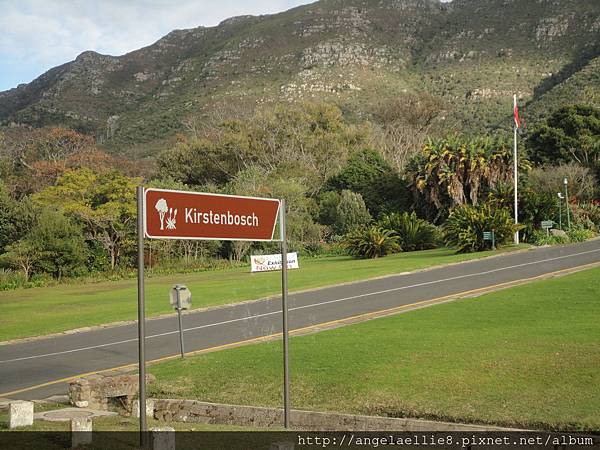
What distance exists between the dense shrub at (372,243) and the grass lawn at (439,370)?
70.9 feet

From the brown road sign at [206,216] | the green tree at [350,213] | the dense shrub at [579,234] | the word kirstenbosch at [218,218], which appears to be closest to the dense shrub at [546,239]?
the dense shrub at [579,234]

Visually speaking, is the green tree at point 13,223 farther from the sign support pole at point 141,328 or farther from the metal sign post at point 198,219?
the sign support pole at point 141,328

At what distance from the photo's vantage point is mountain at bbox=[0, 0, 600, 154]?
95625 mm

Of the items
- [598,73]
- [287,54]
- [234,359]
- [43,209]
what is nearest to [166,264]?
[43,209]

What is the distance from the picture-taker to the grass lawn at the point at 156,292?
2233 centimetres

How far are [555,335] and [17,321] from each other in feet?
54.7

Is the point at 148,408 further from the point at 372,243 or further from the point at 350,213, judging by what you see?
the point at 350,213

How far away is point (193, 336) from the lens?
59.0 ft

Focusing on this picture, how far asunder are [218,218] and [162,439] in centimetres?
243

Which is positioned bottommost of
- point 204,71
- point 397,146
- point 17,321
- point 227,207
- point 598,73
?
point 17,321

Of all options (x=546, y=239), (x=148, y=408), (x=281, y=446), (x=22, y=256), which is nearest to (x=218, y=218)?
(x=281, y=446)

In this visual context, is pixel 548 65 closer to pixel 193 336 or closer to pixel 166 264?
pixel 166 264

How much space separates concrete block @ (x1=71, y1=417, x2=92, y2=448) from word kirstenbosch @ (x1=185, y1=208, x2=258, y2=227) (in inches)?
83.2

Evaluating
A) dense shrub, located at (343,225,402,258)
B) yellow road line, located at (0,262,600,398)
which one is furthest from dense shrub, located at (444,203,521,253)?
yellow road line, located at (0,262,600,398)
